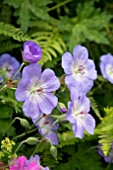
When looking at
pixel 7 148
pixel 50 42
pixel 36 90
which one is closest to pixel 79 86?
pixel 36 90

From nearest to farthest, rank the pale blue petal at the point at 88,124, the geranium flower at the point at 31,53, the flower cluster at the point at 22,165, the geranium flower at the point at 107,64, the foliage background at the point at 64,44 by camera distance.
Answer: the flower cluster at the point at 22,165
the geranium flower at the point at 31,53
the pale blue petal at the point at 88,124
the foliage background at the point at 64,44
the geranium flower at the point at 107,64

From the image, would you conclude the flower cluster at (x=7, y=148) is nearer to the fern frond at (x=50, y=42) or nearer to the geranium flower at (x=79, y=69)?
the geranium flower at (x=79, y=69)

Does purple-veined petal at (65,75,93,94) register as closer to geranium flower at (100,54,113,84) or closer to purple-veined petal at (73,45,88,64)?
purple-veined petal at (73,45,88,64)

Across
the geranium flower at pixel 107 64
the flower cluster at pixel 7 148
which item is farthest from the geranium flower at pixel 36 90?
the geranium flower at pixel 107 64

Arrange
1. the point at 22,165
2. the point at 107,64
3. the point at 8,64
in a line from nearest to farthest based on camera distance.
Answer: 1. the point at 22,165
2. the point at 8,64
3. the point at 107,64

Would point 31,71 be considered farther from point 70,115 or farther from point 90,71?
point 90,71

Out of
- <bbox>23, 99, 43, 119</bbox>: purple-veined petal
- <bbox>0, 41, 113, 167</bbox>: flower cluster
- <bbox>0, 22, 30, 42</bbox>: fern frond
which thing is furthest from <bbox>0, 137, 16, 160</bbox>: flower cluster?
<bbox>0, 22, 30, 42</bbox>: fern frond
